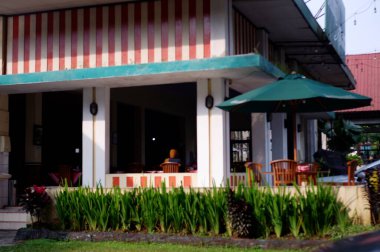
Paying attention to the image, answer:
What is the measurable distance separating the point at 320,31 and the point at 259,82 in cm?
323

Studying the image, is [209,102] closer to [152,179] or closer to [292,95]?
[152,179]

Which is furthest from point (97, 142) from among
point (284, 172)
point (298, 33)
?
point (298, 33)

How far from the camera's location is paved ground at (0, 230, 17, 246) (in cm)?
1073

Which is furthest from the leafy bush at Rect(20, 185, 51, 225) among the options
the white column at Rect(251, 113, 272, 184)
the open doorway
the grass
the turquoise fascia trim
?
the white column at Rect(251, 113, 272, 184)

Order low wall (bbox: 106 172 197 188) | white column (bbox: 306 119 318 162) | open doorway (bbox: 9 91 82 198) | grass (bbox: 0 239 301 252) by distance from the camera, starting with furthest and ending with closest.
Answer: white column (bbox: 306 119 318 162)
open doorway (bbox: 9 91 82 198)
low wall (bbox: 106 172 197 188)
grass (bbox: 0 239 301 252)

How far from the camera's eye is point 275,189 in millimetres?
9477

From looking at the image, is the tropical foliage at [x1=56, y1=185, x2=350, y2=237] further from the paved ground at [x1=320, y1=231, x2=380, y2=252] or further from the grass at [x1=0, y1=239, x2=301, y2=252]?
the paved ground at [x1=320, y1=231, x2=380, y2=252]

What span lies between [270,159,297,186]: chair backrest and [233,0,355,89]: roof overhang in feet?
12.6

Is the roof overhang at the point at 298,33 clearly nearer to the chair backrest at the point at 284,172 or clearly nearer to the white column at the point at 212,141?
the white column at the point at 212,141

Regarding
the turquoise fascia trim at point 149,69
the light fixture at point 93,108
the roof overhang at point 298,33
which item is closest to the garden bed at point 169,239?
the light fixture at point 93,108

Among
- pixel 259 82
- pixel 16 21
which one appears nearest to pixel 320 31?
pixel 259 82

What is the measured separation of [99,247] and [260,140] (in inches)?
244

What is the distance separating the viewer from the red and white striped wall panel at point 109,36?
12172 millimetres

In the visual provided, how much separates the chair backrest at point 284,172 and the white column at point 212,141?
4.26 feet
